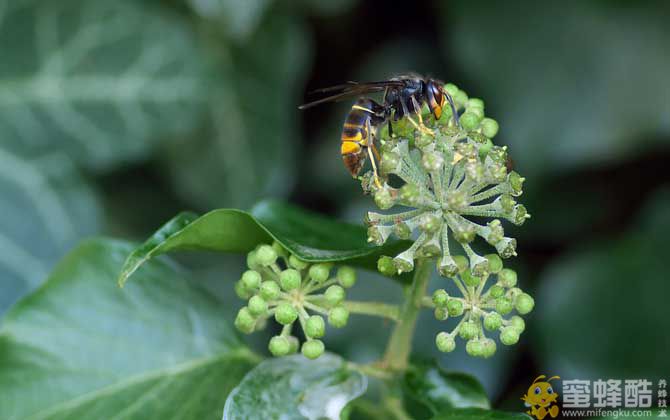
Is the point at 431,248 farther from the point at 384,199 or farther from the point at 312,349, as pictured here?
the point at 312,349

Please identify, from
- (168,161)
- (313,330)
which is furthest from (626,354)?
(168,161)

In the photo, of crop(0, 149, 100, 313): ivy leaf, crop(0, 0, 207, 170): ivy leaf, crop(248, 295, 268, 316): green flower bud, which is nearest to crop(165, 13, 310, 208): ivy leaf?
crop(0, 0, 207, 170): ivy leaf

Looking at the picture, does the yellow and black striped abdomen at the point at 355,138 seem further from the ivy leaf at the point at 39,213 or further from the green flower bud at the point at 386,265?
the ivy leaf at the point at 39,213

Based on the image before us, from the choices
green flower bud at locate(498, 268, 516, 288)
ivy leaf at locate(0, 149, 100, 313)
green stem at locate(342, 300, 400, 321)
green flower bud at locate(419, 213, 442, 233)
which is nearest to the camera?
green flower bud at locate(419, 213, 442, 233)

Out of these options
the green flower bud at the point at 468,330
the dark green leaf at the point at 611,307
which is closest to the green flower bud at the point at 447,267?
the green flower bud at the point at 468,330

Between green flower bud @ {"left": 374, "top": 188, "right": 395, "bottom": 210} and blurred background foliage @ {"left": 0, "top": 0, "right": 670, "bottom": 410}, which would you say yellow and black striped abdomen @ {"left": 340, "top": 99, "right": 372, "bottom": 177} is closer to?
green flower bud @ {"left": 374, "top": 188, "right": 395, "bottom": 210}

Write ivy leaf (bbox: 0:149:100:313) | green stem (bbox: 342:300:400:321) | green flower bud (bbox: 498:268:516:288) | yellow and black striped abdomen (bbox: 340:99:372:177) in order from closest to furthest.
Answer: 1. green flower bud (bbox: 498:268:516:288)
2. green stem (bbox: 342:300:400:321)
3. yellow and black striped abdomen (bbox: 340:99:372:177)
4. ivy leaf (bbox: 0:149:100:313)

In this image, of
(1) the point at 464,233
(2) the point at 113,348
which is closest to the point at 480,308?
(1) the point at 464,233
